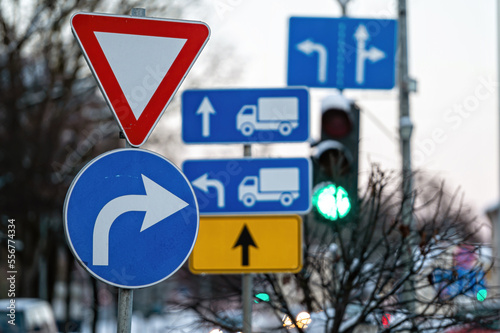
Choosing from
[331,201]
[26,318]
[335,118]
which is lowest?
[26,318]

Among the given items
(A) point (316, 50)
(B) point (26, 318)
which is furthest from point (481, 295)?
(B) point (26, 318)

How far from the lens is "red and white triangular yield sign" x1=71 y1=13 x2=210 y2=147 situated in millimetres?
3818

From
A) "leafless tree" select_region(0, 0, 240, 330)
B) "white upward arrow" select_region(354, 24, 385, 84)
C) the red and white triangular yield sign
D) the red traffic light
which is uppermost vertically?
"leafless tree" select_region(0, 0, 240, 330)

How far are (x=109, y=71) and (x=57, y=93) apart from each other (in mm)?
21734

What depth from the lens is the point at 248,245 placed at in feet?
18.3

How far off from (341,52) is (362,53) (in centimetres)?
16

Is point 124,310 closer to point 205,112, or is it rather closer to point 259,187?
point 259,187

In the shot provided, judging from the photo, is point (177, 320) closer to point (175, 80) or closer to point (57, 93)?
point (175, 80)

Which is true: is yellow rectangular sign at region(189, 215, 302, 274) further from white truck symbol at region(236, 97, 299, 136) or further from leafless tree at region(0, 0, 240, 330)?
leafless tree at region(0, 0, 240, 330)

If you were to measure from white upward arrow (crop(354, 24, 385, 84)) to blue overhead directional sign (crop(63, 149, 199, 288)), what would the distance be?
3.63 metres

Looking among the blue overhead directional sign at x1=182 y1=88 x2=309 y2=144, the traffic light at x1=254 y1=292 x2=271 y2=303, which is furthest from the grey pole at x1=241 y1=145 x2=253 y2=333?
the traffic light at x1=254 y1=292 x2=271 y2=303

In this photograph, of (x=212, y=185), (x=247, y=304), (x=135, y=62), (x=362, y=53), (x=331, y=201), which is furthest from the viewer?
(x=362, y=53)

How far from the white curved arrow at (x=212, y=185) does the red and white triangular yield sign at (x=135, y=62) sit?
1.80m

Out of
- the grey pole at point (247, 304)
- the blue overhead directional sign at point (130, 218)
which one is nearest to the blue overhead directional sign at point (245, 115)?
the grey pole at point (247, 304)
